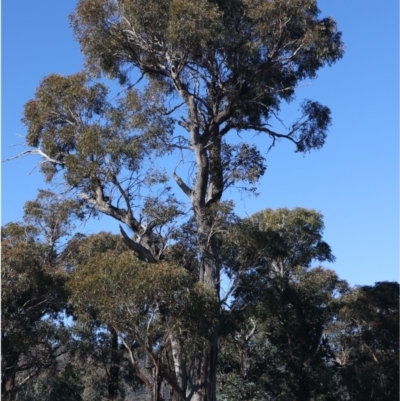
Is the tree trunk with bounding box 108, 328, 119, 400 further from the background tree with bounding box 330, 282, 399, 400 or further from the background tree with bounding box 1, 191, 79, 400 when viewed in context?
the background tree with bounding box 330, 282, 399, 400

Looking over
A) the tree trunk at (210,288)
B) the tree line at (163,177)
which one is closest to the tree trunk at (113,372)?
the tree line at (163,177)

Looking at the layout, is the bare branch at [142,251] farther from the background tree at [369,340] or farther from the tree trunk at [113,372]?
the background tree at [369,340]

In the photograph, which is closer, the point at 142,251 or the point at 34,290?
the point at 142,251

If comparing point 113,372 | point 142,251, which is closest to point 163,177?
point 142,251

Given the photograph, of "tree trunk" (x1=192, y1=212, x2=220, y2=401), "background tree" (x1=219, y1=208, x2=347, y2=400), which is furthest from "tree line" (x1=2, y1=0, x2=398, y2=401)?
"background tree" (x1=219, y1=208, x2=347, y2=400)

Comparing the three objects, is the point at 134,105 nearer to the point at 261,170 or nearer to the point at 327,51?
the point at 261,170

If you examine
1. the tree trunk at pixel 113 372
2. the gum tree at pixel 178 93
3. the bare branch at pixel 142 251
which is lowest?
the tree trunk at pixel 113 372

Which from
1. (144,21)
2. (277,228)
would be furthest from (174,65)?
(277,228)

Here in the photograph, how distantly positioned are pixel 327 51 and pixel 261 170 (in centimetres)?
283

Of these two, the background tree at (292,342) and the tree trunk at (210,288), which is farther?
the background tree at (292,342)

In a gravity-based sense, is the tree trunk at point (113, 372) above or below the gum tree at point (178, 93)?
below

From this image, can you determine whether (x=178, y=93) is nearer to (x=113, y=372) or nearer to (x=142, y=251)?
(x=142, y=251)

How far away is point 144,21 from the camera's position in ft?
46.0

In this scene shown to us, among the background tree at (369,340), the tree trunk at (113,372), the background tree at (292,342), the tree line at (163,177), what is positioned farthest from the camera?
the background tree at (292,342)
